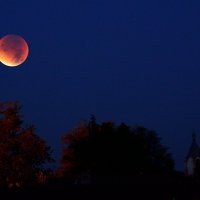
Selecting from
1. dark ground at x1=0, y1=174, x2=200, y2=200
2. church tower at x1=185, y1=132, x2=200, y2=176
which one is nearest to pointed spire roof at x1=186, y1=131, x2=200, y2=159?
church tower at x1=185, y1=132, x2=200, y2=176

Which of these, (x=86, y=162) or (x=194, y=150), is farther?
(x=194, y=150)

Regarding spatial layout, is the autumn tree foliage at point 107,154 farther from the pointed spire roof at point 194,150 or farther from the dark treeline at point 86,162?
the pointed spire roof at point 194,150

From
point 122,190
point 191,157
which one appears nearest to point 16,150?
point 122,190

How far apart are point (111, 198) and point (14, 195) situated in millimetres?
10086

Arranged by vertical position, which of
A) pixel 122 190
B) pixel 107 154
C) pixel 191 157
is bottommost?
pixel 122 190

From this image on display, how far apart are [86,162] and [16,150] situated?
1268 centimetres

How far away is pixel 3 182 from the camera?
4178cm

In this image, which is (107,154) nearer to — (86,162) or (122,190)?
(86,162)

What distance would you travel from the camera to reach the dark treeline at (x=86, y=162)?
38369 mm

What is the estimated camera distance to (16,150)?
141 ft

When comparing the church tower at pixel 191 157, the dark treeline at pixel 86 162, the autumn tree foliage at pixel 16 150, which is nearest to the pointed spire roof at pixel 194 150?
the church tower at pixel 191 157

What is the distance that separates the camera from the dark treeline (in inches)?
1511

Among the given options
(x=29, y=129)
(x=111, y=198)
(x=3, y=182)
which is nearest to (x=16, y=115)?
(x=29, y=129)

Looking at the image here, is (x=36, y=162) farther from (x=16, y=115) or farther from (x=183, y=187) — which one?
(x=183, y=187)
